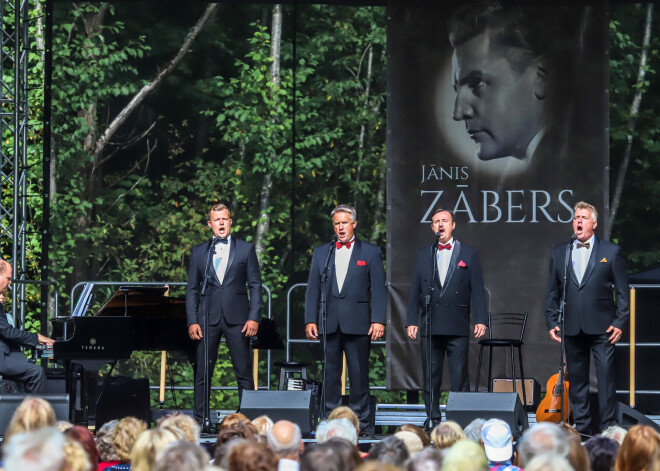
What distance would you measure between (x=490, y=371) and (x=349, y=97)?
6221mm

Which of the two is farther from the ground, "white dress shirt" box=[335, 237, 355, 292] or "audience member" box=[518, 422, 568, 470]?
"white dress shirt" box=[335, 237, 355, 292]

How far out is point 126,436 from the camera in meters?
5.69

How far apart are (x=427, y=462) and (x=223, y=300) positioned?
4.76 metres

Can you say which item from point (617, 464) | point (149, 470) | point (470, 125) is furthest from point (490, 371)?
point (149, 470)

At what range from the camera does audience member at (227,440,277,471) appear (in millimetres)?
4398

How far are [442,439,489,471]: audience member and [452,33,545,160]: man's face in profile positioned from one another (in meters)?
6.74

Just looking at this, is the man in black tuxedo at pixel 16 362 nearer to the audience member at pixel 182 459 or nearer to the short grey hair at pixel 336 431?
the short grey hair at pixel 336 431

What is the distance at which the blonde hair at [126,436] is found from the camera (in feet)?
18.7

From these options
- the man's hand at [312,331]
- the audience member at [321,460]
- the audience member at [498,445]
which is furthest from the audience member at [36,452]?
the man's hand at [312,331]

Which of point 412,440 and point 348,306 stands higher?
point 348,306

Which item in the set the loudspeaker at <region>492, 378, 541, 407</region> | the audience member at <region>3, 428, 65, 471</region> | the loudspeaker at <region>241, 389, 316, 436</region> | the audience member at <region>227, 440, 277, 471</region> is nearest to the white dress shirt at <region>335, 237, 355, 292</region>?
the loudspeaker at <region>241, 389, 316, 436</region>

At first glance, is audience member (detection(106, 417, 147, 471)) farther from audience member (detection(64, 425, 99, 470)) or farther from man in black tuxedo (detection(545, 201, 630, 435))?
man in black tuxedo (detection(545, 201, 630, 435))

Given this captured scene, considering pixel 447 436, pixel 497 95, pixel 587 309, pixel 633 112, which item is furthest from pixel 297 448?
pixel 633 112

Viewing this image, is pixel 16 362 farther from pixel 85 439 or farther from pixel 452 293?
pixel 85 439
